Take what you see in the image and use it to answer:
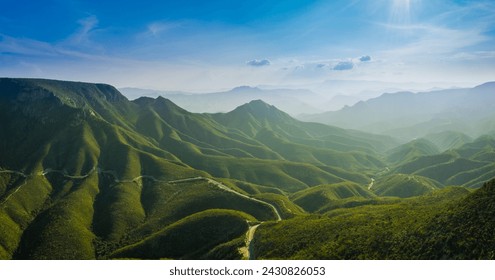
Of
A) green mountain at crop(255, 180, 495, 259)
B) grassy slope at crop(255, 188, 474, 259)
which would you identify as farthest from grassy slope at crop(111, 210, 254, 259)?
green mountain at crop(255, 180, 495, 259)

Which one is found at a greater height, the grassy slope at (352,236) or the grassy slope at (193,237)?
the grassy slope at (352,236)

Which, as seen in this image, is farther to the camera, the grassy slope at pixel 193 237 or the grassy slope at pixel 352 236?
the grassy slope at pixel 193 237

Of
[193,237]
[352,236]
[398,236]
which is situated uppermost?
[398,236]

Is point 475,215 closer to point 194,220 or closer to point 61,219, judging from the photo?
point 194,220

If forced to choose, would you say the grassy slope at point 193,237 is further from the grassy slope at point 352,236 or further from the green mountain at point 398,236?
the green mountain at point 398,236

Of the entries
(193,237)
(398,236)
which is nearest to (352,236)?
(398,236)

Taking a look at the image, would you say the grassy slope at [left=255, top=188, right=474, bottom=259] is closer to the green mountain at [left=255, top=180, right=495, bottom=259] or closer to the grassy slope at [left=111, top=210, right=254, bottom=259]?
the green mountain at [left=255, top=180, right=495, bottom=259]

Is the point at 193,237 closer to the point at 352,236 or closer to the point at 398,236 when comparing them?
the point at 352,236

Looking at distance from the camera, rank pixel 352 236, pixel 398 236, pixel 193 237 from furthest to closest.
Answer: pixel 193 237 < pixel 352 236 < pixel 398 236

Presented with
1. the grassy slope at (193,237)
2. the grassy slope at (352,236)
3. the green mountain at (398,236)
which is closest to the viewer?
the green mountain at (398,236)

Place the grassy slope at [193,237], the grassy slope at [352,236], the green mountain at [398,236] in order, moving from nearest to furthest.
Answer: the green mountain at [398,236] < the grassy slope at [352,236] < the grassy slope at [193,237]

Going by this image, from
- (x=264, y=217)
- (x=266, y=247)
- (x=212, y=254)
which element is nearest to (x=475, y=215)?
(x=266, y=247)

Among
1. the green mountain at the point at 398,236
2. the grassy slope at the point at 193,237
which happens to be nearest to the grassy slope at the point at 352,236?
the green mountain at the point at 398,236
